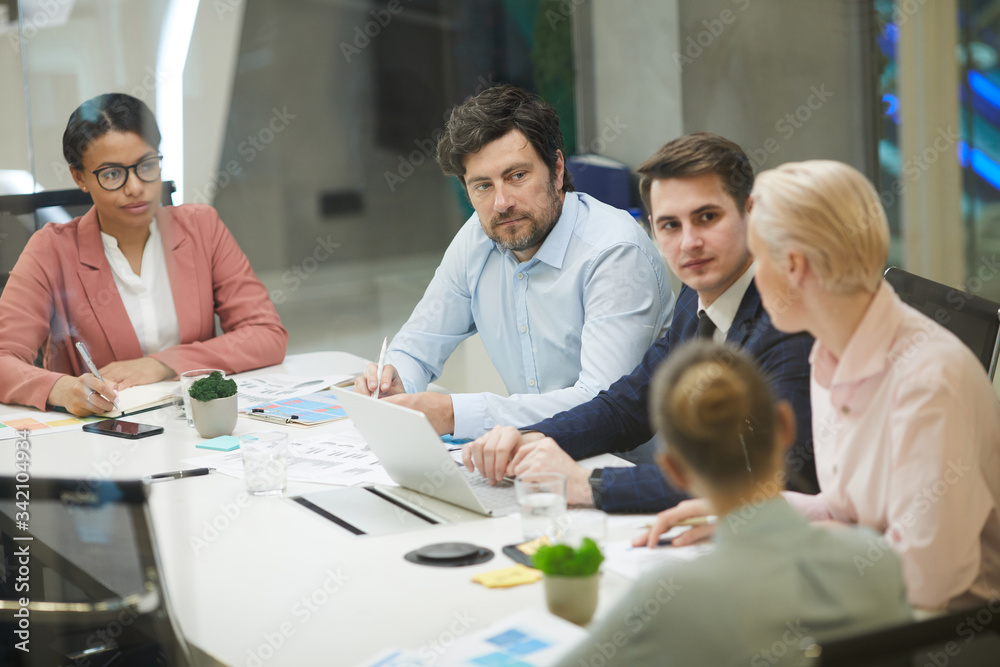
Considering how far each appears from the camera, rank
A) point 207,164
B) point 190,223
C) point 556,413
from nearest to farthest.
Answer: point 556,413, point 190,223, point 207,164

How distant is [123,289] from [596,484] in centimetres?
174

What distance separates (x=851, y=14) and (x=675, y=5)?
3.32 feet

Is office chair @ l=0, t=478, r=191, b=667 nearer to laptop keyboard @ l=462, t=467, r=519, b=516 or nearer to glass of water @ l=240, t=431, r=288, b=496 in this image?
glass of water @ l=240, t=431, r=288, b=496

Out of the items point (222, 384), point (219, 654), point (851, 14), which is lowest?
point (219, 654)

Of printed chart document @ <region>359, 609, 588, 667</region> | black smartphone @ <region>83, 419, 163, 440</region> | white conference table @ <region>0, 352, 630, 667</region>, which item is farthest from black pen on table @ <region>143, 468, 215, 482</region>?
printed chart document @ <region>359, 609, 588, 667</region>

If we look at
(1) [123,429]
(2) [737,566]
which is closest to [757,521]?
(2) [737,566]

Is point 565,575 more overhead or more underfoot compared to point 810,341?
more underfoot

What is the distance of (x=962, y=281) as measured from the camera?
380 centimetres

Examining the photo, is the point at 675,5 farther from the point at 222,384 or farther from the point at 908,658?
the point at 908,658

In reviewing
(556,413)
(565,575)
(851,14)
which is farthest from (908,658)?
(851,14)

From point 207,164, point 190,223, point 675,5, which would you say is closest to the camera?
point 190,223

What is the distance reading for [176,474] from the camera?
1773 mm

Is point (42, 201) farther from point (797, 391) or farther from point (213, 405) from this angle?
point (797, 391)

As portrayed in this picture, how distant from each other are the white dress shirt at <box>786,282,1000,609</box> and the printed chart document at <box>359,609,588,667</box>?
0.38m
